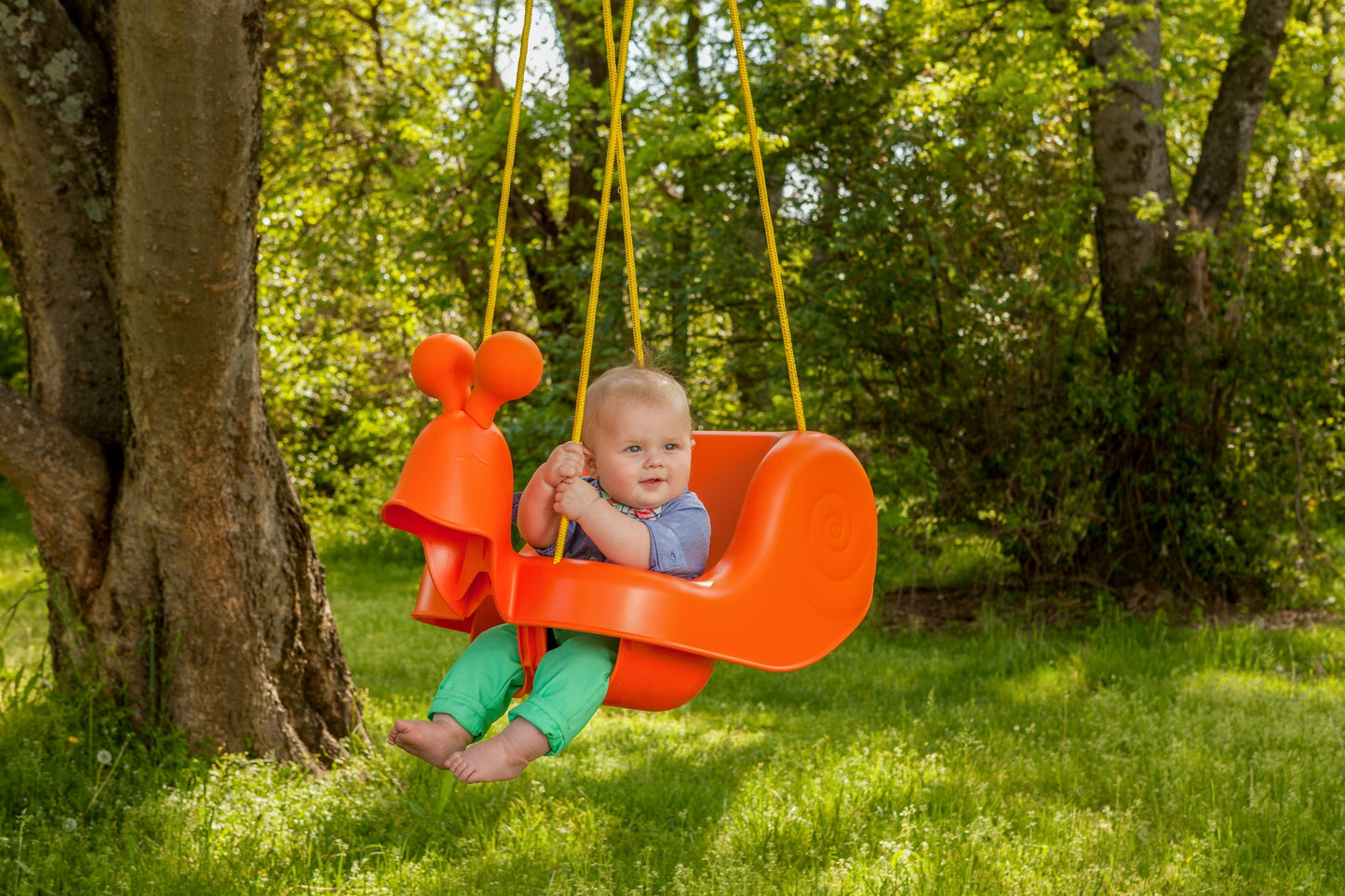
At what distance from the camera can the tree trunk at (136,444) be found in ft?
11.9

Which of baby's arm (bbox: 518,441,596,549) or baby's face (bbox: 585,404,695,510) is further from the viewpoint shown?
baby's face (bbox: 585,404,695,510)

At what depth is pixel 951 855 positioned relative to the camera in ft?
11.8

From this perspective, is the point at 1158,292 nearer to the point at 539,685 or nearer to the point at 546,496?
the point at 546,496

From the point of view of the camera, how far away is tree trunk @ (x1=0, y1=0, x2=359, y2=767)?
142 inches

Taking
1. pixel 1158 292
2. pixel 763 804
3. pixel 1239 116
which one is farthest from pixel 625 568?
pixel 1239 116

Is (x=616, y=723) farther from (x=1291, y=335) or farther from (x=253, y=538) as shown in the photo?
(x=1291, y=335)

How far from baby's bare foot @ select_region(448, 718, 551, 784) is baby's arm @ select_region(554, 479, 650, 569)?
38 cm

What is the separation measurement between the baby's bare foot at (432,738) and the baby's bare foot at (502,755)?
0.18 ft

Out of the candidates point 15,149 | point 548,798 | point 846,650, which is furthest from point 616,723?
point 15,149

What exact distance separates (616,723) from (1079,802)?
6.74ft

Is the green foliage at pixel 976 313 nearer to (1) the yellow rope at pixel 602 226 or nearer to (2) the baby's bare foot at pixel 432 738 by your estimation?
(1) the yellow rope at pixel 602 226

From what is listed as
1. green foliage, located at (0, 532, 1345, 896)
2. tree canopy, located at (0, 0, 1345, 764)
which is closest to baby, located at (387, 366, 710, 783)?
green foliage, located at (0, 532, 1345, 896)

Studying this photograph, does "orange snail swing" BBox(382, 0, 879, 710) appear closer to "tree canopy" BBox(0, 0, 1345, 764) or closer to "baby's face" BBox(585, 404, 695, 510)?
"baby's face" BBox(585, 404, 695, 510)

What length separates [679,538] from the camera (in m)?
2.59
